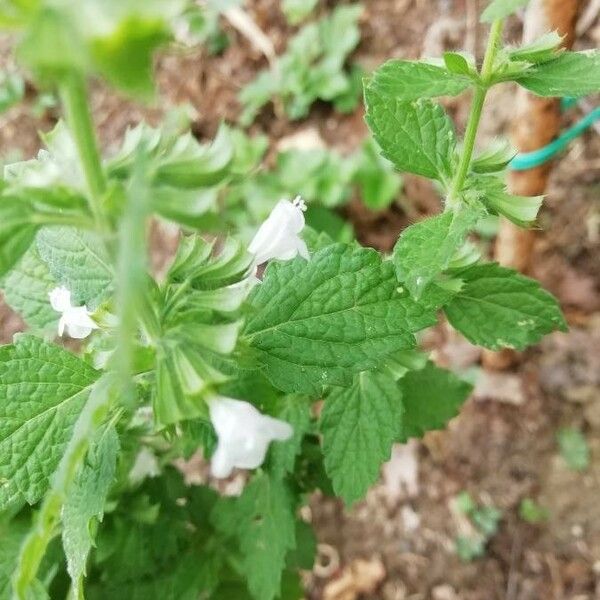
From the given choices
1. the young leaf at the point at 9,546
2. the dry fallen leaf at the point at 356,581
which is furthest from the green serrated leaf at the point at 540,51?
the dry fallen leaf at the point at 356,581

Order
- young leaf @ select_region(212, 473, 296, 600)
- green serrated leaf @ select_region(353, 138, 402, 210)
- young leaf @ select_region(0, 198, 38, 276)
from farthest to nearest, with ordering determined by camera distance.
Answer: green serrated leaf @ select_region(353, 138, 402, 210) < young leaf @ select_region(212, 473, 296, 600) < young leaf @ select_region(0, 198, 38, 276)

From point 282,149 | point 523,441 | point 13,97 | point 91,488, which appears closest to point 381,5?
point 282,149

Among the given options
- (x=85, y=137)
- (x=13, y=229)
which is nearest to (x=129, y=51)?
(x=85, y=137)

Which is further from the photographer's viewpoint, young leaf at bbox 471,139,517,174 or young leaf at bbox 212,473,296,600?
young leaf at bbox 212,473,296,600

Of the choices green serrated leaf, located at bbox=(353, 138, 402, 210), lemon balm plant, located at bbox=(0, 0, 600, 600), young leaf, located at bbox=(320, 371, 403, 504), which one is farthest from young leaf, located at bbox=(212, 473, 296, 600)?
green serrated leaf, located at bbox=(353, 138, 402, 210)

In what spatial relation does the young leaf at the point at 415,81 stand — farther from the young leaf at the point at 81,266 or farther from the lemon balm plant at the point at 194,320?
the young leaf at the point at 81,266

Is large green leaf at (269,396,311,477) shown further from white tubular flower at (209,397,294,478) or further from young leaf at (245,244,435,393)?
white tubular flower at (209,397,294,478)

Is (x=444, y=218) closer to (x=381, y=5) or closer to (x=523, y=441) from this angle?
(x=523, y=441)
